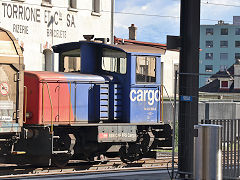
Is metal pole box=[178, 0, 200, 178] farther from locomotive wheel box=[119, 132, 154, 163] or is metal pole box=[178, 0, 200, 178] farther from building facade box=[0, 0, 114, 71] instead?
building facade box=[0, 0, 114, 71]

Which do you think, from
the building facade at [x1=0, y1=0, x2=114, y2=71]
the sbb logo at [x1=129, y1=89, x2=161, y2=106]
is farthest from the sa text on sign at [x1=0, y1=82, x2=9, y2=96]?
the building facade at [x1=0, y1=0, x2=114, y2=71]

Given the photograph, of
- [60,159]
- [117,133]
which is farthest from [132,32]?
[60,159]

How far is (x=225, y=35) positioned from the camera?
347 ft

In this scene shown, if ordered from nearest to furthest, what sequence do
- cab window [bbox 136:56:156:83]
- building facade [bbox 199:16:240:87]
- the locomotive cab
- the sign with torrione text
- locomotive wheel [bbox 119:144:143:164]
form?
the locomotive cab
cab window [bbox 136:56:156:83]
locomotive wheel [bbox 119:144:143:164]
the sign with torrione text
building facade [bbox 199:16:240:87]

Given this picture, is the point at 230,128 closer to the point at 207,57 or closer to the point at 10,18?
the point at 10,18

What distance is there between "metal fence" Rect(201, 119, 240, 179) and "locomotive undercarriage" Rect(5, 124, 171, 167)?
4.39m

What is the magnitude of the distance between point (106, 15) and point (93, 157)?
1805 cm

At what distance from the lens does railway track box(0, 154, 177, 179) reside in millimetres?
13609

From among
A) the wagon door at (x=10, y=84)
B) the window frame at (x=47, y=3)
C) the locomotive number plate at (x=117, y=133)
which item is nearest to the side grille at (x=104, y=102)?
the locomotive number plate at (x=117, y=133)

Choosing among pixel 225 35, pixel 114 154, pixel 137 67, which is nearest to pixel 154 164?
pixel 114 154

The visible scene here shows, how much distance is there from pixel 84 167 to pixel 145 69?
10.2 feet

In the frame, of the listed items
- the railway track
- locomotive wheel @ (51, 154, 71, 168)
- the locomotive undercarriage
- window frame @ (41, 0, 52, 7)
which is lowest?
the railway track

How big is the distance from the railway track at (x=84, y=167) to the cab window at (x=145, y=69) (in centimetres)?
230

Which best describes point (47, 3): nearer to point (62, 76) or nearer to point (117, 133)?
point (62, 76)
